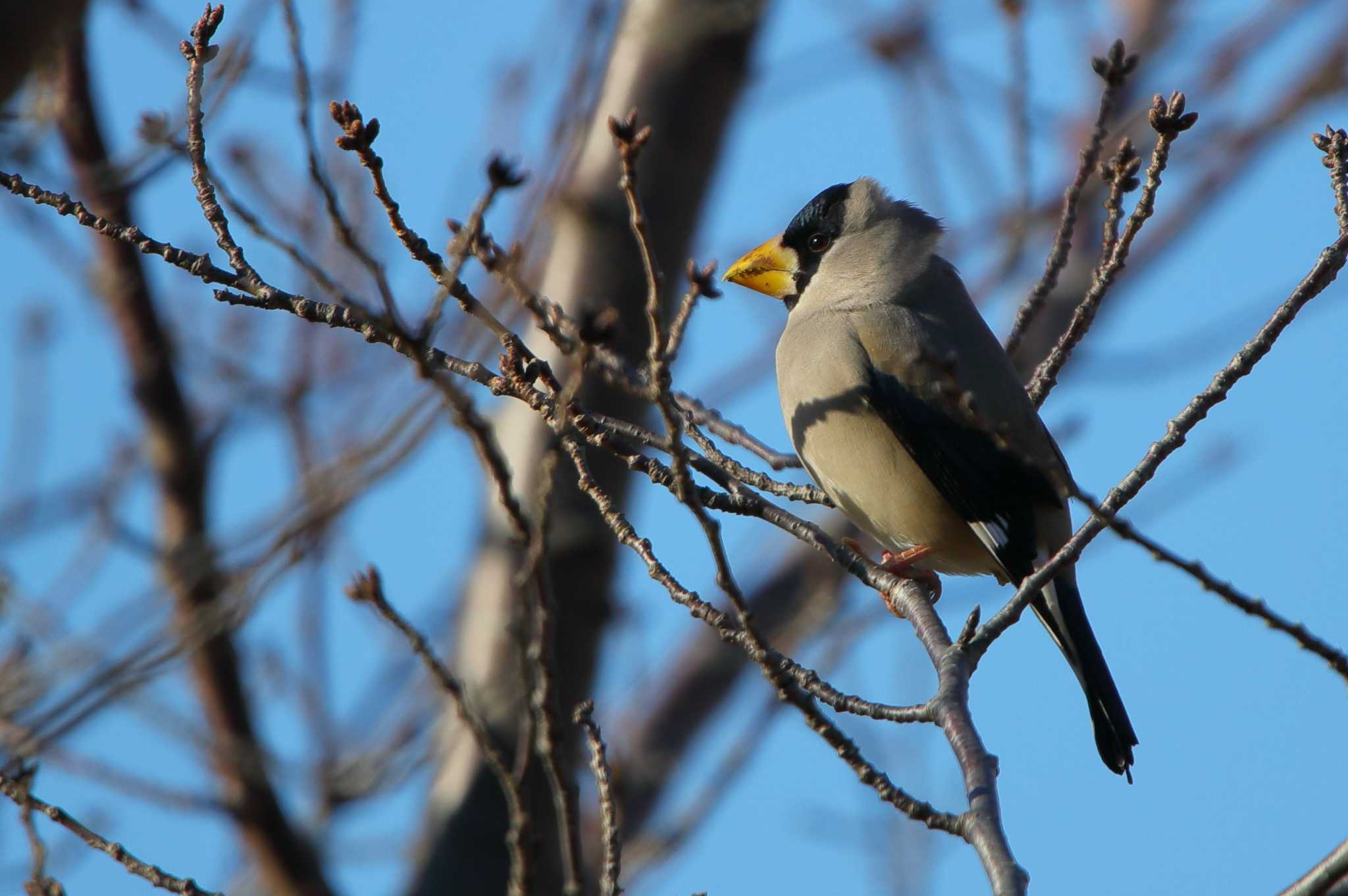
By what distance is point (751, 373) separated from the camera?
772 cm

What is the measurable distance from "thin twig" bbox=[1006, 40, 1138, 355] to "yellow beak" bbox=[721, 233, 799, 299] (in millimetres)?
1481

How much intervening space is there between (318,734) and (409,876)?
3.69 ft

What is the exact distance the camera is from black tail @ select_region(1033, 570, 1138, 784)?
4.32 meters

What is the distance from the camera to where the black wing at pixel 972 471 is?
4770mm

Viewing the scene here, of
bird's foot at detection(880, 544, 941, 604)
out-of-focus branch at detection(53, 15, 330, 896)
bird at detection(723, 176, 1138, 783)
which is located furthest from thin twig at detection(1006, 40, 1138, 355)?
out-of-focus branch at detection(53, 15, 330, 896)

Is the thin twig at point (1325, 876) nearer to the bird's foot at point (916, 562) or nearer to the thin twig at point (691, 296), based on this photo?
the thin twig at point (691, 296)

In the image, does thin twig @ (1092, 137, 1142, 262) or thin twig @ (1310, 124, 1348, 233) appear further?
thin twig @ (1092, 137, 1142, 262)

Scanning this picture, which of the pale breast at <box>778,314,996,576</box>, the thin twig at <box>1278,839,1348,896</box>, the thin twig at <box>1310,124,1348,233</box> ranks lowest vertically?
the thin twig at <box>1278,839,1348,896</box>

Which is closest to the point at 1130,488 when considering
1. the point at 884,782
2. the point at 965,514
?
the point at 884,782

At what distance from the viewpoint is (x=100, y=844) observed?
313 cm

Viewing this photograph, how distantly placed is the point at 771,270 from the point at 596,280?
0.88 m

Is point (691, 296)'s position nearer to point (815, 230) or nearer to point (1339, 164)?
point (1339, 164)

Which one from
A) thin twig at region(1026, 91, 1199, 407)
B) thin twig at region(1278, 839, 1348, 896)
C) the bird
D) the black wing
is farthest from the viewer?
the black wing

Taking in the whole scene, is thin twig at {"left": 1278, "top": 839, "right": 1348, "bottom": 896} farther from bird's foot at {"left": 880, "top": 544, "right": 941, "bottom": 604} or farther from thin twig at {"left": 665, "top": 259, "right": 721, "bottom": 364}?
bird's foot at {"left": 880, "top": 544, "right": 941, "bottom": 604}
